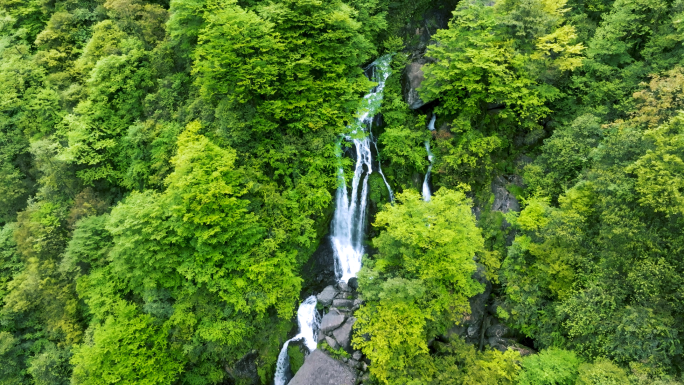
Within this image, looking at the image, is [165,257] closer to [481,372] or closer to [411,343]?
[411,343]

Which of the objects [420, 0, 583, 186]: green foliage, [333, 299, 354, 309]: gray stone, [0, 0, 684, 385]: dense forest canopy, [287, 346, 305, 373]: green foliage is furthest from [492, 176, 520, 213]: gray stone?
[287, 346, 305, 373]: green foliage

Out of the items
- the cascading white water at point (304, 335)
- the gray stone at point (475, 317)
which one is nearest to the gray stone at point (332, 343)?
the cascading white water at point (304, 335)

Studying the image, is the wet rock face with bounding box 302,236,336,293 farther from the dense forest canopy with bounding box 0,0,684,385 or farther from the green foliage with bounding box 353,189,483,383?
the green foliage with bounding box 353,189,483,383

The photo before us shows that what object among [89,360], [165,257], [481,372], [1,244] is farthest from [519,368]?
[1,244]

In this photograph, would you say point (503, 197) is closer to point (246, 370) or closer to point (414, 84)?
point (414, 84)

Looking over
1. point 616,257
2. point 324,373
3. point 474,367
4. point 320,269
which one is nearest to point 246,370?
point 324,373

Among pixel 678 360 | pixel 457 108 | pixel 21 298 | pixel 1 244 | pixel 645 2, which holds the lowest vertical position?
pixel 21 298
